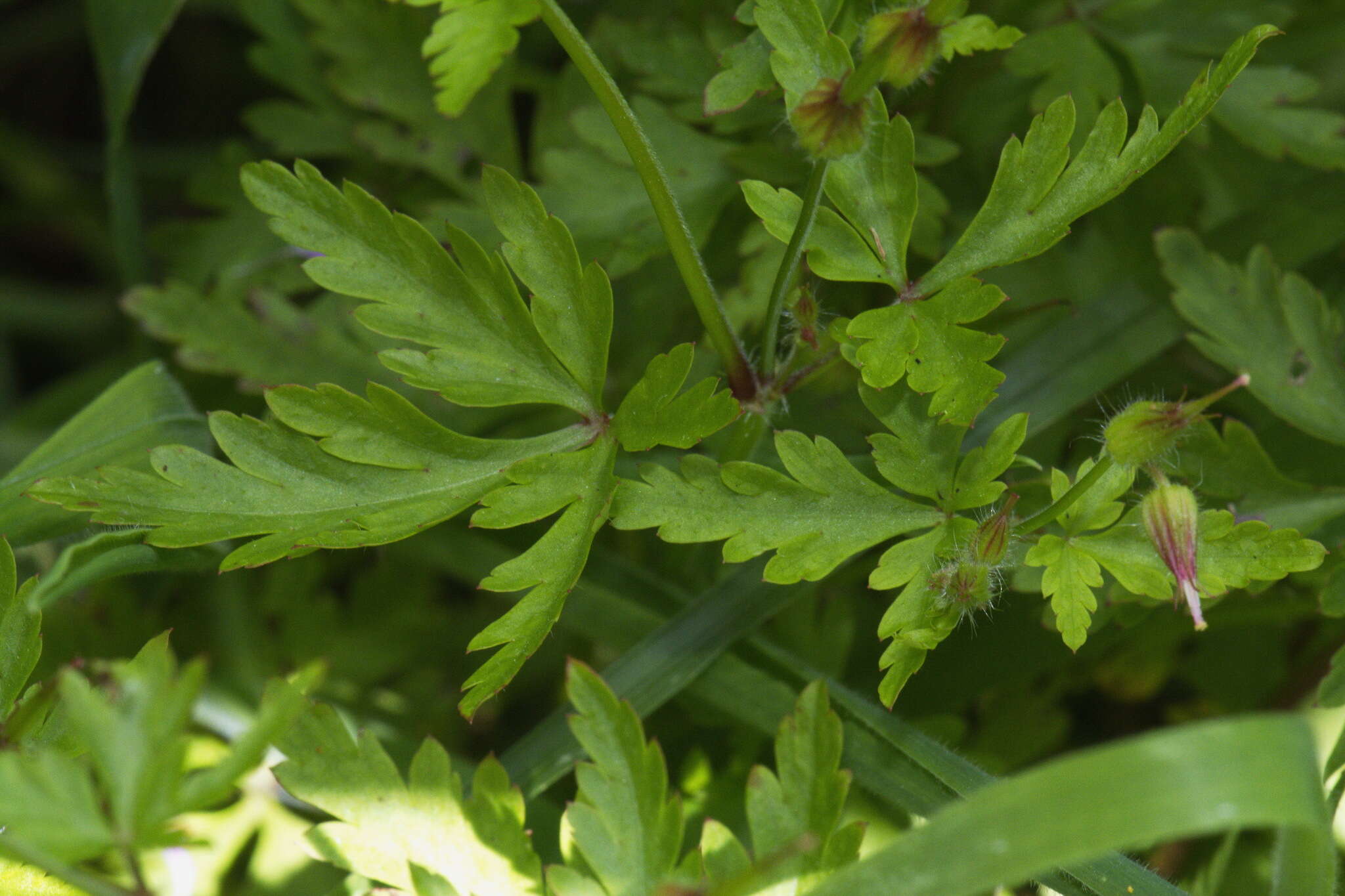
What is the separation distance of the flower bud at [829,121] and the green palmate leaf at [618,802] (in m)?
0.69

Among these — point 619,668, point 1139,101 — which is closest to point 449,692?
point 619,668

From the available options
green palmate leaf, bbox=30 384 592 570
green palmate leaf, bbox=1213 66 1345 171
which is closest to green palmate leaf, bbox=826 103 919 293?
green palmate leaf, bbox=30 384 592 570

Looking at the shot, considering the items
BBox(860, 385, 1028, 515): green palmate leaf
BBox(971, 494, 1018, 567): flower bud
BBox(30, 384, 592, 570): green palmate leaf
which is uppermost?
BBox(30, 384, 592, 570): green palmate leaf

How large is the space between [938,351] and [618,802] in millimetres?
697

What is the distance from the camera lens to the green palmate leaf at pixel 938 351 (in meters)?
1.25

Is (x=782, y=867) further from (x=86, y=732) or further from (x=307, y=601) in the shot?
(x=307, y=601)

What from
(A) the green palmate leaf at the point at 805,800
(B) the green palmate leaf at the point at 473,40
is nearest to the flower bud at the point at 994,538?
(A) the green palmate leaf at the point at 805,800

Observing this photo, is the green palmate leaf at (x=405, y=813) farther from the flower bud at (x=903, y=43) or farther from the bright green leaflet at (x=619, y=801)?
the flower bud at (x=903, y=43)

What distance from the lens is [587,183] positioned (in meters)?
1.70

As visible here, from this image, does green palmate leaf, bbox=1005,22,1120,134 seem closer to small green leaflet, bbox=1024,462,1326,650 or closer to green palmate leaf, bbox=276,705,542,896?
small green leaflet, bbox=1024,462,1326,650

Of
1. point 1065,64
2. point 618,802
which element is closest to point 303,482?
point 618,802

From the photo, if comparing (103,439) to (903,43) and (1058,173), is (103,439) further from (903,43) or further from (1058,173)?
(1058,173)

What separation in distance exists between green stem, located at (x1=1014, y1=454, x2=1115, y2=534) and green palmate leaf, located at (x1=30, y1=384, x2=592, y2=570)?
0.61 m

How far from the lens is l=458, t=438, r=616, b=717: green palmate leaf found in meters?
1.24
